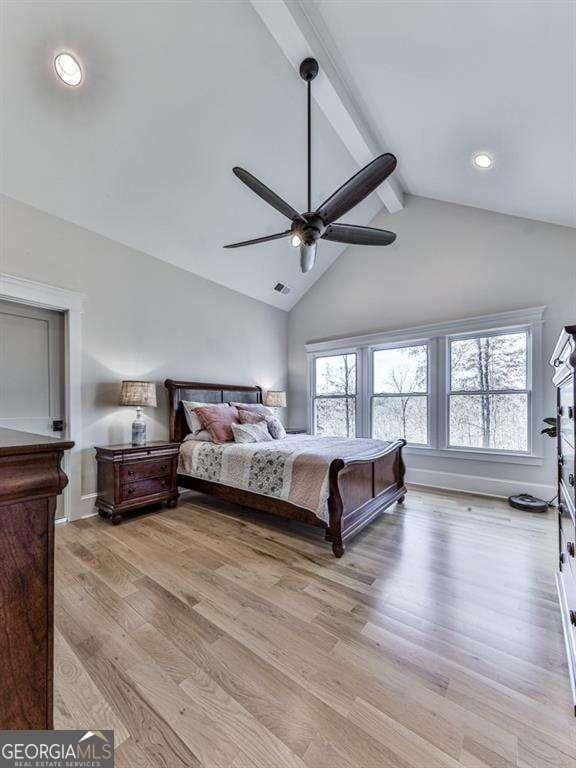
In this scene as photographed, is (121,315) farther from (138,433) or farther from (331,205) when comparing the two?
(331,205)

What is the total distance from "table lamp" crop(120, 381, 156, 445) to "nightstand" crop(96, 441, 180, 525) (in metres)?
0.13

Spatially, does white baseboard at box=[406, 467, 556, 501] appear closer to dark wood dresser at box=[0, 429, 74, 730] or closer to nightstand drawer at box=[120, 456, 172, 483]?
nightstand drawer at box=[120, 456, 172, 483]

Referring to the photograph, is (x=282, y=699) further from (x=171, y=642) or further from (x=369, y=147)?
(x=369, y=147)

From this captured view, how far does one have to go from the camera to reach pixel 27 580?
0.69 meters

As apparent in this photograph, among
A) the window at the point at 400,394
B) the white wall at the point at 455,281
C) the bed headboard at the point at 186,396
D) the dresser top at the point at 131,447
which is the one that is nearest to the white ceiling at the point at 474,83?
the white wall at the point at 455,281

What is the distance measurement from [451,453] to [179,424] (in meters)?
3.49

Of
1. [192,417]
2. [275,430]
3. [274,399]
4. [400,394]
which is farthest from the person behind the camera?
[274,399]

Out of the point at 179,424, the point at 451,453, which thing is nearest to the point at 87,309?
the point at 179,424

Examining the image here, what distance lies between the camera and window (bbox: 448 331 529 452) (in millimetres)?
3875

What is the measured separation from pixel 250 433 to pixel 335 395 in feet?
7.28

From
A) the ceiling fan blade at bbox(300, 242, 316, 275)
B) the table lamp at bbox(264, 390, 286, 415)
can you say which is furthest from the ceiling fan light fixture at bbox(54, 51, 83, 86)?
the table lamp at bbox(264, 390, 286, 415)

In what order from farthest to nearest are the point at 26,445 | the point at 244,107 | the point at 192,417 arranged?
1. the point at 192,417
2. the point at 244,107
3. the point at 26,445

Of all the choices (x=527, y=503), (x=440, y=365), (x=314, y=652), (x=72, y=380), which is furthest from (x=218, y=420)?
(x=527, y=503)

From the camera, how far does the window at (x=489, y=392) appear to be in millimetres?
3875
